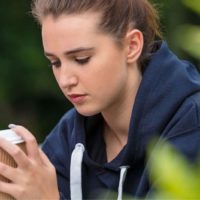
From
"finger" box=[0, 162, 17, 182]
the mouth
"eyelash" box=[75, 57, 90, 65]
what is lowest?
"finger" box=[0, 162, 17, 182]

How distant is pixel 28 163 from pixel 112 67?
0.35 meters

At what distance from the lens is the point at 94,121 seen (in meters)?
2.05

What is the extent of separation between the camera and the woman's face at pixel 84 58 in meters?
1.73

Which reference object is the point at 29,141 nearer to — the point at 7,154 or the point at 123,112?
the point at 7,154

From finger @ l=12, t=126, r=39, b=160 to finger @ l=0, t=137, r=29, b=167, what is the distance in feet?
0.08

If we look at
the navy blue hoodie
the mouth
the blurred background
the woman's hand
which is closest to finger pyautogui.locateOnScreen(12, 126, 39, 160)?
the woman's hand

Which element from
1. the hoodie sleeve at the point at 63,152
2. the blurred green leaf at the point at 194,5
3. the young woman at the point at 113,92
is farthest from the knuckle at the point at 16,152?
the blurred green leaf at the point at 194,5

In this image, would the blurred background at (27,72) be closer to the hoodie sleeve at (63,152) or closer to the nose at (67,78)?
the hoodie sleeve at (63,152)

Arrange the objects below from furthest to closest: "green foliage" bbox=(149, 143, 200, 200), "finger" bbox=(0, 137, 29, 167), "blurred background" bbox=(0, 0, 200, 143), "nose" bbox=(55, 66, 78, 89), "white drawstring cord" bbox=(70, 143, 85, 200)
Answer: "blurred background" bbox=(0, 0, 200, 143) → "white drawstring cord" bbox=(70, 143, 85, 200) → "nose" bbox=(55, 66, 78, 89) → "finger" bbox=(0, 137, 29, 167) → "green foliage" bbox=(149, 143, 200, 200)

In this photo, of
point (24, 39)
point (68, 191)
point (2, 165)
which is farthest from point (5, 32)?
point (2, 165)

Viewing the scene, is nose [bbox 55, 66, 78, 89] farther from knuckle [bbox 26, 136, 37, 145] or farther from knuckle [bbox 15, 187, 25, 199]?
knuckle [bbox 15, 187, 25, 199]

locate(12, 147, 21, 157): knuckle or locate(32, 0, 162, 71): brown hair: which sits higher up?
locate(32, 0, 162, 71): brown hair

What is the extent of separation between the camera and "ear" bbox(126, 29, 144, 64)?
1.83m

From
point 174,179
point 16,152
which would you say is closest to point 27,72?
point 16,152
